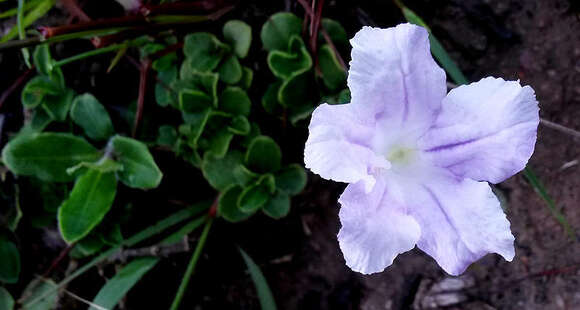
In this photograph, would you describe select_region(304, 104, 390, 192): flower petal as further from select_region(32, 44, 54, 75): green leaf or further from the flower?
select_region(32, 44, 54, 75): green leaf

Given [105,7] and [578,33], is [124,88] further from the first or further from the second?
[578,33]

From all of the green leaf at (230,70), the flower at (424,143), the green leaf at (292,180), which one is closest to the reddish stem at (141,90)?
the green leaf at (230,70)

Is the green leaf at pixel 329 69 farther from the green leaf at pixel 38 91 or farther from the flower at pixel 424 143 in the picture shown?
the green leaf at pixel 38 91

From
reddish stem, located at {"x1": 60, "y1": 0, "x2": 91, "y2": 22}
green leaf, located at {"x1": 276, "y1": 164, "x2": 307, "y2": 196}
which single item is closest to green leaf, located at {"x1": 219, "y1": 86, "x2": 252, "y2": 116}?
green leaf, located at {"x1": 276, "y1": 164, "x2": 307, "y2": 196}

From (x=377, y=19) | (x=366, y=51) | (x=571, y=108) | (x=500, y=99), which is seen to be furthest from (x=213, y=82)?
(x=571, y=108)

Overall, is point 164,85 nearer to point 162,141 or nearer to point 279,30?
point 162,141
